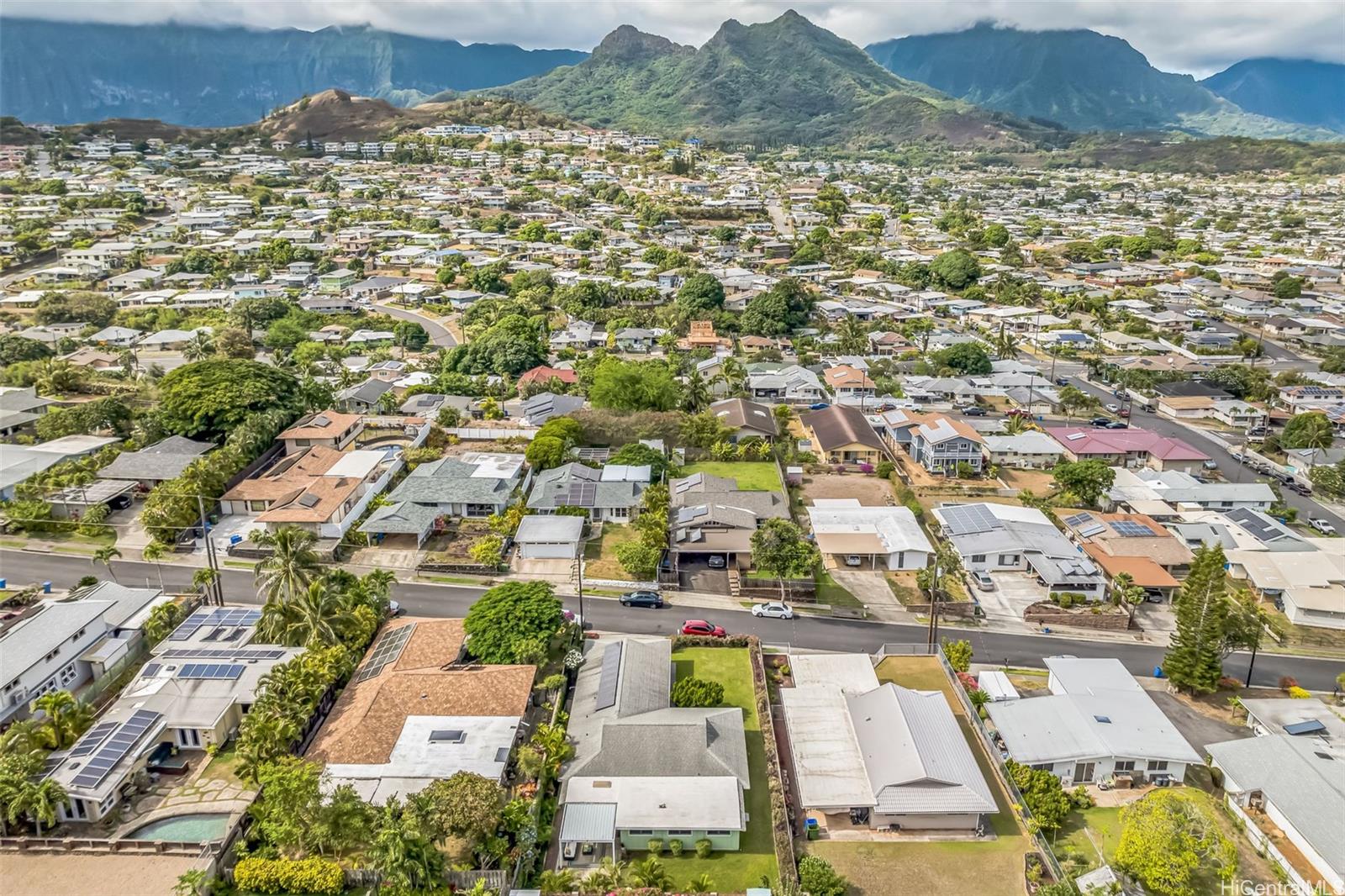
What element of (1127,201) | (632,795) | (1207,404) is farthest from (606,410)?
(1127,201)

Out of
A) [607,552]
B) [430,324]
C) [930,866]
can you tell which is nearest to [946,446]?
[607,552]

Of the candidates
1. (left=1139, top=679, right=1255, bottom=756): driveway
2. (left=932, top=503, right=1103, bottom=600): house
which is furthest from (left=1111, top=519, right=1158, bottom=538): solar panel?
(left=1139, top=679, right=1255, bottom=756): driveway

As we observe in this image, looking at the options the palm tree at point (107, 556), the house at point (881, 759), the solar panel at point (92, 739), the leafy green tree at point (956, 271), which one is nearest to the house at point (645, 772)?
the house at point (881, 759)

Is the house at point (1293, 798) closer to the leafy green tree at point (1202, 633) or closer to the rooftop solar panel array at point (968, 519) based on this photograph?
the leafy green tree at point (1202, 633)

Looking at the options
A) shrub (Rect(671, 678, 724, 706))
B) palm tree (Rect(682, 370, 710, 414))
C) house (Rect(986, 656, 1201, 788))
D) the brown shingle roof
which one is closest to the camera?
the brown shingle roof

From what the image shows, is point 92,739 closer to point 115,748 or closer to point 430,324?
point 115,748

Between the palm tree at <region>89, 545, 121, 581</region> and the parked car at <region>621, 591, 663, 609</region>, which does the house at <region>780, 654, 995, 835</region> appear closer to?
the parked car at <region>621, 591, 663, 609</region>
